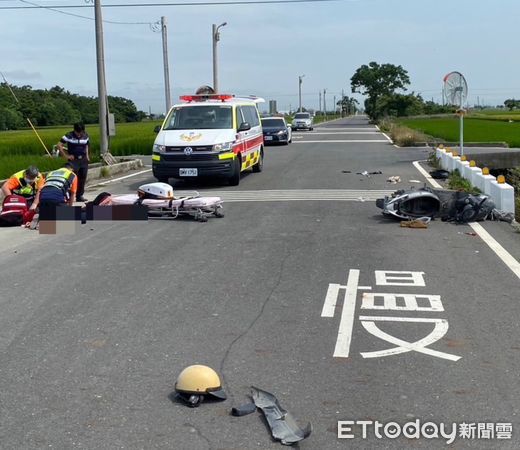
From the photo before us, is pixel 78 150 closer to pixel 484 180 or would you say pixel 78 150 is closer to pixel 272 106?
pixel 484 180

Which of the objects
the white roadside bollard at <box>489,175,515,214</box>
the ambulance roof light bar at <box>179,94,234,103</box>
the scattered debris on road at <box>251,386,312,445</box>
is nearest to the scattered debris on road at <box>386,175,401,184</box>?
the ambulance roof light bar at <box>179,94,234,103</box>

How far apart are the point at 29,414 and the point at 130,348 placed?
115cm

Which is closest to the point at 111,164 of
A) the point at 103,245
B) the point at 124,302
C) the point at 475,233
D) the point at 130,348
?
the point at 103,245

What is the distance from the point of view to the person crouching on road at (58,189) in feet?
34.5

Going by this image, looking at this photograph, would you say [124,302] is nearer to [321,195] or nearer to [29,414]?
[29,414]

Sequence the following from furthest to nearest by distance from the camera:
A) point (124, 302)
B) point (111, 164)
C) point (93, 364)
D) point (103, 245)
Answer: point (111, 164)
point (103, 245)
point (124, 302)
point (93, 364)

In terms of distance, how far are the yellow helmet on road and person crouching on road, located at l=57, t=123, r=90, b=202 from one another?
32.9 feet

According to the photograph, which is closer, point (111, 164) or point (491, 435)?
point (491, 435)

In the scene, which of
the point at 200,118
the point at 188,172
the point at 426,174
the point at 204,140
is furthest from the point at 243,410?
the point at 426,174

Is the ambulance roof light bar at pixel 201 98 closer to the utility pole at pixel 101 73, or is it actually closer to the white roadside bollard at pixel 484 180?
the utility pole at pixel 101 73

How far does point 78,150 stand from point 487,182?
7.95 m

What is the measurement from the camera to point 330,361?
15.6ft

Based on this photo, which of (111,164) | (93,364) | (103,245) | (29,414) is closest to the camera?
(29,414)

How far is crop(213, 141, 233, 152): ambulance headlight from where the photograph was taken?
14.7 m
